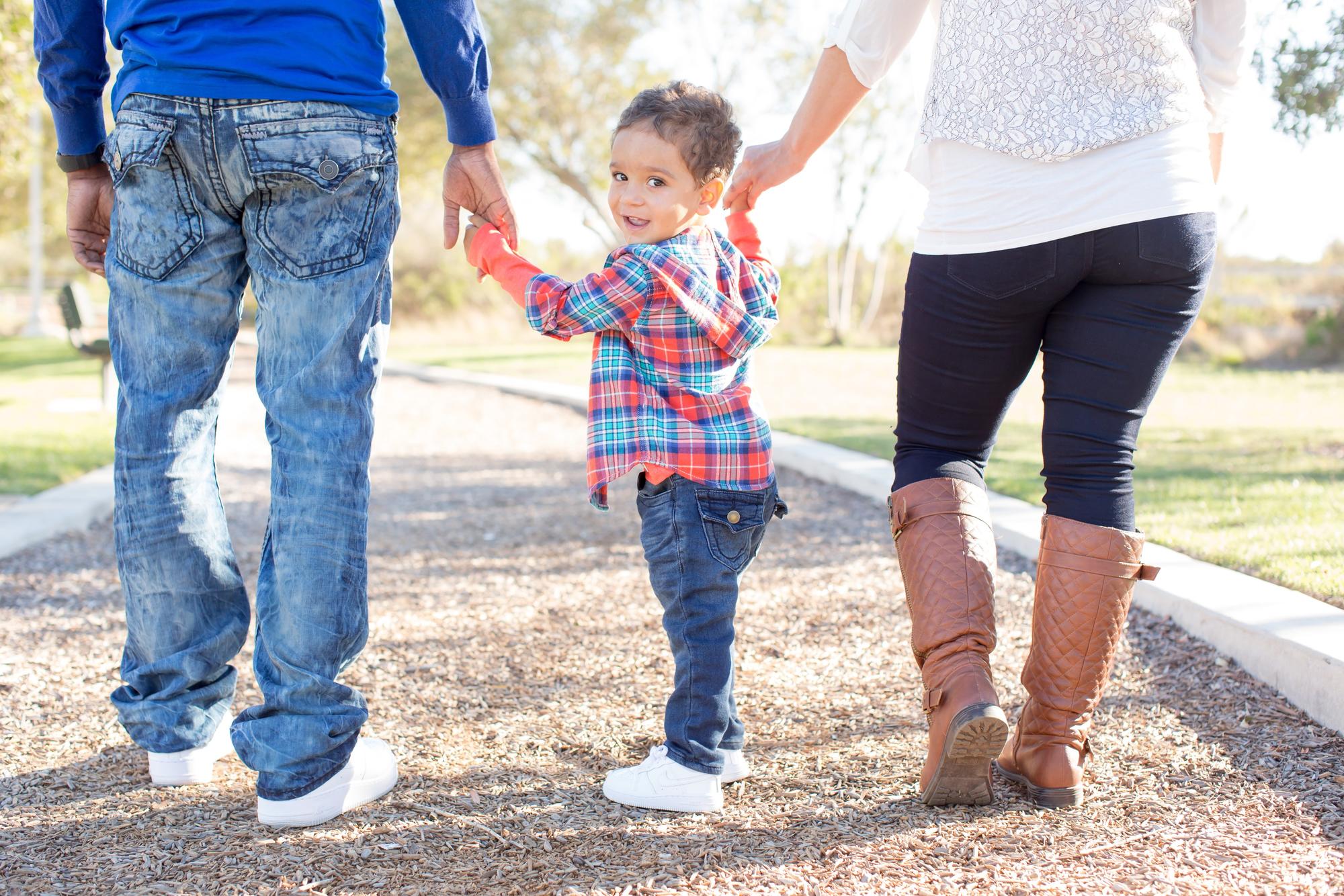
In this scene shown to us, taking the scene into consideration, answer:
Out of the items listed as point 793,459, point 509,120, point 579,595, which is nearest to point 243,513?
point 579,595

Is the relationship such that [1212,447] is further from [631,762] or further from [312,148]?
[312,148]

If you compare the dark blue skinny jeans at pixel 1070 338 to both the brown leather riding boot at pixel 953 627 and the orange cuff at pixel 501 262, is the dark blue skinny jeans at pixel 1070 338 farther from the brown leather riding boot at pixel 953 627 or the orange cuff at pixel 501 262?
the orange cuff at pixel 501 262

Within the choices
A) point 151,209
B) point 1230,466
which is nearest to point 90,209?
point 151,209

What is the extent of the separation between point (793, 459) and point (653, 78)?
627 inches

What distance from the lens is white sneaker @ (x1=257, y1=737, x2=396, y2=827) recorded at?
195 cm

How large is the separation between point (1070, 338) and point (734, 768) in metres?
1.00

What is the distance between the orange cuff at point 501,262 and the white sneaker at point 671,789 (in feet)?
2.84

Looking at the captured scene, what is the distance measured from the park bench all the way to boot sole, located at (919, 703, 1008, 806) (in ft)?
27.2

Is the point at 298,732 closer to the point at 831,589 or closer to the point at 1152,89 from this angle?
the point at 1152,89

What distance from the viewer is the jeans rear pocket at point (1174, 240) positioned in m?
1.83

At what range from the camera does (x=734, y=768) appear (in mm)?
2160

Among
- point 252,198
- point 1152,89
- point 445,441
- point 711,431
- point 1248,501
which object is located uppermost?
point 1152,89

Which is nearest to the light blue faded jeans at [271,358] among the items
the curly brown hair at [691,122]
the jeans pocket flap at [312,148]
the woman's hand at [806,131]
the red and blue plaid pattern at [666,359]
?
the jeans pocket flap at [312,148]

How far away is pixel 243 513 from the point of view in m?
5.24
